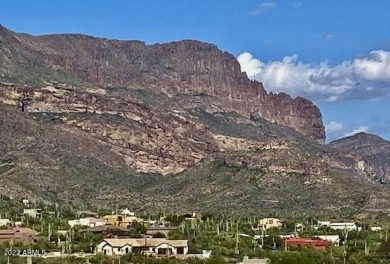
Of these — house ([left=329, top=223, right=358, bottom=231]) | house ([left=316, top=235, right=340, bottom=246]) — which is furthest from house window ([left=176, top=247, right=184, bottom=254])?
house ([left=329, top=223, right=358, bottom=231])

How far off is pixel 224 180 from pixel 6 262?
118m

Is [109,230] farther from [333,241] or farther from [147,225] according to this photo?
[333,241]

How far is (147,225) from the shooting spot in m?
123

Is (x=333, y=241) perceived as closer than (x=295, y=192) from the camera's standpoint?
Yes

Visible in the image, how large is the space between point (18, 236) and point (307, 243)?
28508 mm

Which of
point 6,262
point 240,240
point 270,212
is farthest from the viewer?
point 270,212

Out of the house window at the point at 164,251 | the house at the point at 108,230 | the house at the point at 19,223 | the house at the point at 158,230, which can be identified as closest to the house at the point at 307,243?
the house at the point at 158,230

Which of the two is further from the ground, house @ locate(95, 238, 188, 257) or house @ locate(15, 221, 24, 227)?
house @ locate(15, 221, 24, 227)

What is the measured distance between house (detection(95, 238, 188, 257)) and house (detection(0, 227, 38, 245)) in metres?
6.58

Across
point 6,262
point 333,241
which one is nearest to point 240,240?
point 333,241

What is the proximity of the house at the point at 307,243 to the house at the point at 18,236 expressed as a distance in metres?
25.0

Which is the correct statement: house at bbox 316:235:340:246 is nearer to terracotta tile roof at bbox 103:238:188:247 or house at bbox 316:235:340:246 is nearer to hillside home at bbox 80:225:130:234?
terracotta tile roof at bbox 103:238:188:247

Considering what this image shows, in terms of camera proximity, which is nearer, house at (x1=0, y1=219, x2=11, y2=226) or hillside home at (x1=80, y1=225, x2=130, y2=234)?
hillside home at (x1=80, y1=225, x2=130, y2=234)

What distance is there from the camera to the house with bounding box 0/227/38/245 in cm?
9719
